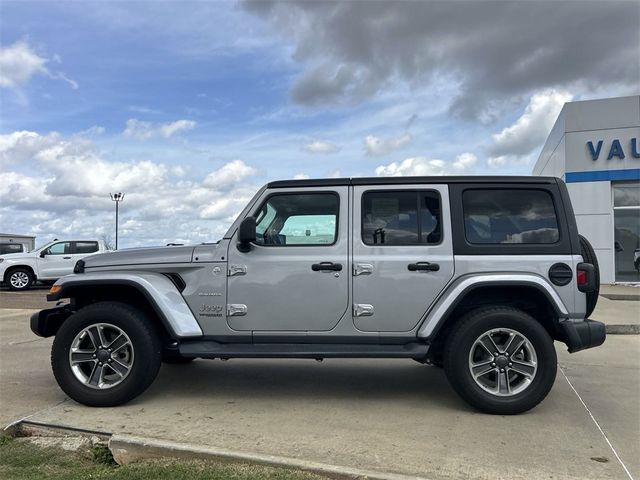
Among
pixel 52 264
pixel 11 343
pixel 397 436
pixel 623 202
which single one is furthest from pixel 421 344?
pixel 52 264

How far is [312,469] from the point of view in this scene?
347cm

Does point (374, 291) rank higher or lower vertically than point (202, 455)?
higher

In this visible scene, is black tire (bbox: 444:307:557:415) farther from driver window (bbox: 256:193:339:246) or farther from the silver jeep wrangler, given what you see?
driver window (bbox: 256:193:339:246)

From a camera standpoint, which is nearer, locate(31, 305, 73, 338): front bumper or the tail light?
the tail light

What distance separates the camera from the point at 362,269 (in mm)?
4781

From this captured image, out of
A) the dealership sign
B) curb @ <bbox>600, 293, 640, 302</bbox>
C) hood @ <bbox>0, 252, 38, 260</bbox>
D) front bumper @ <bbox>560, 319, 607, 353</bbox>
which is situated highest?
the dealership sign

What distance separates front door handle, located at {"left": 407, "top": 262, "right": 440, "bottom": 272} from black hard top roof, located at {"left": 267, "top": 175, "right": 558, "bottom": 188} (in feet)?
2.49

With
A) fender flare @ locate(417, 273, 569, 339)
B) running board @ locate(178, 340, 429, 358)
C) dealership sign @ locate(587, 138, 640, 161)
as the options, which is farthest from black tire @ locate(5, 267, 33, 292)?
dealership sign @ locate(587, 138, 640, 161)

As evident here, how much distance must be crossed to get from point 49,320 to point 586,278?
477 centimetres

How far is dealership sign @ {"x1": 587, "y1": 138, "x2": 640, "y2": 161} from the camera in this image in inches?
647

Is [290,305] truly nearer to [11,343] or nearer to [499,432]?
[499,432]

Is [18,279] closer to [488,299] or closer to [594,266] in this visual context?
[488,299]

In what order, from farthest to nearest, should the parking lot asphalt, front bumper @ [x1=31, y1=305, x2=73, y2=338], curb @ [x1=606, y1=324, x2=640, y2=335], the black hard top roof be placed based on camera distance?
curb @ [x1=606, y1=324, x2=640, y2=335]
front bumper @ [x1=31, y1=305, x2=73, y2=338]
the black hard top roof
the parking lot asphalt

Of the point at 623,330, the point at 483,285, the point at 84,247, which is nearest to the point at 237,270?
the point at 483,285
